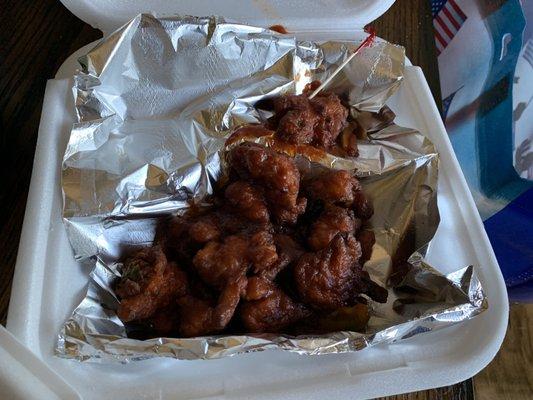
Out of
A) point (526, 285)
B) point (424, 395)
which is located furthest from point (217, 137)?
point (526, 285)

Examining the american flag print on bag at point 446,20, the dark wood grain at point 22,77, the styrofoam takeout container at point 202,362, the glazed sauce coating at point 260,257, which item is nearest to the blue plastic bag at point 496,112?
the american flag print on bag at point 446,20

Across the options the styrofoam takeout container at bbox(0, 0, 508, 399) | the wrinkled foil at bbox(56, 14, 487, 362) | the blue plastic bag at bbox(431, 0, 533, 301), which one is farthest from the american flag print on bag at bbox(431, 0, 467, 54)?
the styrofoam takeout container at bbox(0, 0, 508, 399)

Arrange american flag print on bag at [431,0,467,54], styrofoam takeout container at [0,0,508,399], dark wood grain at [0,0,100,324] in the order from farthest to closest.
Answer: american flag print on bag at [431,0,467,54]
dark wood grain at [0,0,100,324]
styrofoam takeout container at [0,0,508,399]

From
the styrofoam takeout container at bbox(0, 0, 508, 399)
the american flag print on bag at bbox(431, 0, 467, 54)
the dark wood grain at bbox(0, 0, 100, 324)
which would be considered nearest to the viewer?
the styrofoam takeout container at bbox(0, 0, 508, 399)

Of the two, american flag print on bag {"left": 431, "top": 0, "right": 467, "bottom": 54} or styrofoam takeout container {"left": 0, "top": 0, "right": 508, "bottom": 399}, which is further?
american flag print on bag {"left": 431, "top": 0, "right": 467, "bottom": 54}

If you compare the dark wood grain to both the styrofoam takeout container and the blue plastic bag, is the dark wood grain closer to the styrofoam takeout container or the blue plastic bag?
the styrofoam takeout container

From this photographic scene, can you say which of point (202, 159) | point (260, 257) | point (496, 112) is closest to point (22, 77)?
point (202, 159)

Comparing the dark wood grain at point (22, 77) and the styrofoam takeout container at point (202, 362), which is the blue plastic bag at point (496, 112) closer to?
the styrofoam takeout container at point (202, 362)
